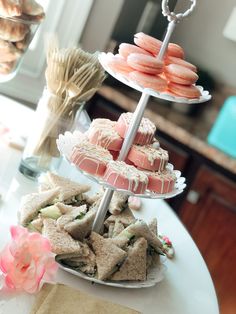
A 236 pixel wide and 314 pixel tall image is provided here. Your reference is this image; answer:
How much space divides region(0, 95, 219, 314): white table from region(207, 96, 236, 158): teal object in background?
833 millimetres

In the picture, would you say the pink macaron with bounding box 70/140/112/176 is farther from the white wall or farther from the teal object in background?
the white wall

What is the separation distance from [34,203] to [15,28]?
0.43 meters

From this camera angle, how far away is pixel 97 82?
112 cm

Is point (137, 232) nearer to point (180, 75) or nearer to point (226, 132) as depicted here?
point (180, 75)

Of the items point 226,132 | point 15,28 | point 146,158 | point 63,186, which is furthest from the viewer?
point 226,132

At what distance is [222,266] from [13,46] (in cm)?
139

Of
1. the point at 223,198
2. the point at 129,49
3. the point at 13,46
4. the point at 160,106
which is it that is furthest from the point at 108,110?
the point at 129,49

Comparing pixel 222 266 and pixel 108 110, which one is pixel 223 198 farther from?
pixel 108 110

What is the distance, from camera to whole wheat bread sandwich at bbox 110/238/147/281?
87 cm

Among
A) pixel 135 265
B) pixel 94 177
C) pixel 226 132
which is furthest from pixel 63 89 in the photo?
pixel 226 132

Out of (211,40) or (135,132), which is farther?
(211,40)

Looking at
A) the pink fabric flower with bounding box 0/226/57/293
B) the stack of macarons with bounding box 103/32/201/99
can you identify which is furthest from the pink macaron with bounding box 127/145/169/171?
the pink fabric flower with bounding box 0/226/57/293

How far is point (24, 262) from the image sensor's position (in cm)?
77

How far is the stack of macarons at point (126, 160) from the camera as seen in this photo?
83 centimetres
